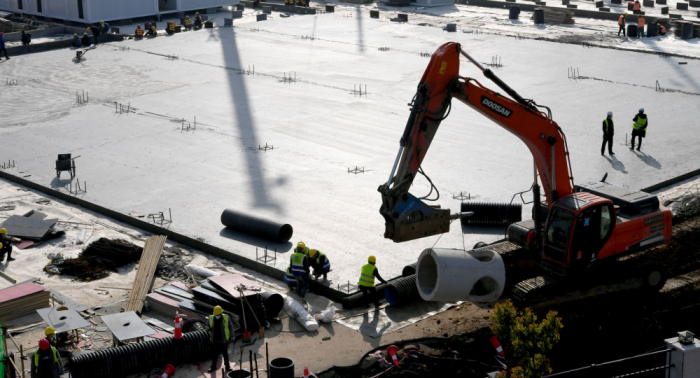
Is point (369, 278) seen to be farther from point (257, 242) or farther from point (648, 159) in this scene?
point (648, 159)

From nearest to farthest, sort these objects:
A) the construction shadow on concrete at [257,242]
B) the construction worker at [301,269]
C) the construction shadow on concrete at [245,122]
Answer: the construction worker at [301,269]
the construction shadow on concrete at [257,242]
the construction shadow on concrete at [245,122]

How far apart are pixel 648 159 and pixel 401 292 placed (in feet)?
44.2

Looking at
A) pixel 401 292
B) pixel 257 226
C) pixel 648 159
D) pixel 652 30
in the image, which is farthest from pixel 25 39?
pixel 401 292

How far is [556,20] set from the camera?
57.2m

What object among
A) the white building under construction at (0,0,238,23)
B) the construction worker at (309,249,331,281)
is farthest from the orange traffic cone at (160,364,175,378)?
the white building under construction at (0,0,238,23)

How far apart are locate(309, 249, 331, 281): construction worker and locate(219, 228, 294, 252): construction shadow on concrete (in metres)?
2.12

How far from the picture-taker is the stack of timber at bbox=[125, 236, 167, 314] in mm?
18359

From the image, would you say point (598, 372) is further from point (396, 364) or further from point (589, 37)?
point (589, 37)

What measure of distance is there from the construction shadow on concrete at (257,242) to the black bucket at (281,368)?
6368 millimetres

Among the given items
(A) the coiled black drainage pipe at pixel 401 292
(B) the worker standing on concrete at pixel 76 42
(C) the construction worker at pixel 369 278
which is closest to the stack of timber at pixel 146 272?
(C) the construction worker at pixel 369 278

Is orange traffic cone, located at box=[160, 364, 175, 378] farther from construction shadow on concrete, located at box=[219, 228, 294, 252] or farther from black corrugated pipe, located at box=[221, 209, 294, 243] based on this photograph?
black corrugated pipe, located at box=[221, 209, 294, 243]

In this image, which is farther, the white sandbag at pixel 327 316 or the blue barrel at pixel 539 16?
the blue barrel at pixel 539 16

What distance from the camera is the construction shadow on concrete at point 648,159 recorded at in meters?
27.4

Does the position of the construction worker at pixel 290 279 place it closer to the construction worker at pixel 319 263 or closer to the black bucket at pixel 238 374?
the construction worker at pixel 319 263
